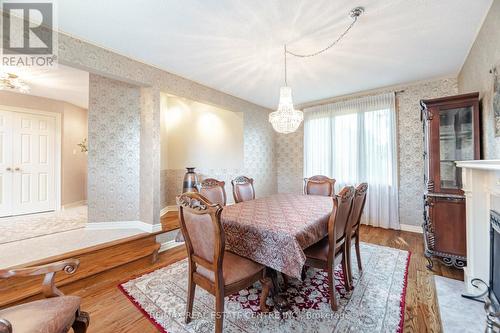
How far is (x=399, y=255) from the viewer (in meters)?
2.64

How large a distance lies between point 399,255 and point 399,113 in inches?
95.3

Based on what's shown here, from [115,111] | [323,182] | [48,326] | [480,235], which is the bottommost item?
[48,326]

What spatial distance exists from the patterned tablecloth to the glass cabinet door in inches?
60.9

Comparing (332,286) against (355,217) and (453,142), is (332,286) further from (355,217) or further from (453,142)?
(453,142)

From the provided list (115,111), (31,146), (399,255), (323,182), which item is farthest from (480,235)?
(31,146)

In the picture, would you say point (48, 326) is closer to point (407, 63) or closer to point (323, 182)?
point (323, 182)

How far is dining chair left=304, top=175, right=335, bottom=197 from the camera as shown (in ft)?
10.0

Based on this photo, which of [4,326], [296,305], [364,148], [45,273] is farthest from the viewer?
[364,148]

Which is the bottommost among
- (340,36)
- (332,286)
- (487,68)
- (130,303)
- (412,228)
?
(130,303)

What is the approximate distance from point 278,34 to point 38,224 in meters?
4.65

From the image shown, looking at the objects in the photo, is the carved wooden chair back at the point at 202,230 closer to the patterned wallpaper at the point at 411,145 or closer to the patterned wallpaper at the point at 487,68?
the patterned wallpaper at the point at 487,68

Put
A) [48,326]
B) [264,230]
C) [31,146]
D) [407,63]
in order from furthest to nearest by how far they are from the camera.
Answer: [31,146]
[407,63]
[264,230]
[48,326]

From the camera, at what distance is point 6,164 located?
391cm

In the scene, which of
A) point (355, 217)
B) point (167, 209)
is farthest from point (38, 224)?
point (355, 217)
